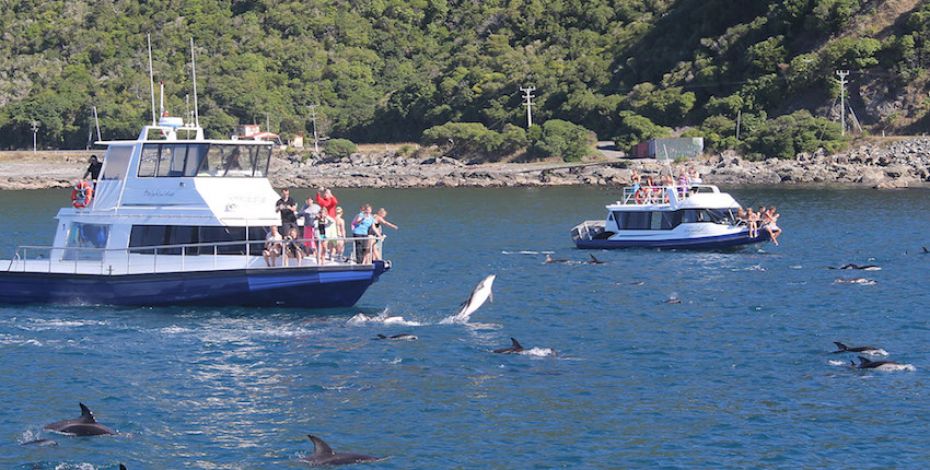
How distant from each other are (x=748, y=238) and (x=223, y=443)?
3438 centimetres

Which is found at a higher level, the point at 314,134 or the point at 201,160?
the point at 314,134

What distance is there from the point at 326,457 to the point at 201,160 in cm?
1733

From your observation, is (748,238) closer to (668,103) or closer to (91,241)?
(91,241)

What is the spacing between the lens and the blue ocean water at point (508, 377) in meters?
23.2

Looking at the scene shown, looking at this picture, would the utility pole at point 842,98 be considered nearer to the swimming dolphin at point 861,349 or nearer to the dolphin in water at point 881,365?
the swimming dolphin at point 861,349

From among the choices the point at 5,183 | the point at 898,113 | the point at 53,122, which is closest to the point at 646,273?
the point at 898,113

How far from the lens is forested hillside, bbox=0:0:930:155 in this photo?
120500 millimetres

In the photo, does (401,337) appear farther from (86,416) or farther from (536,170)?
(536,170)

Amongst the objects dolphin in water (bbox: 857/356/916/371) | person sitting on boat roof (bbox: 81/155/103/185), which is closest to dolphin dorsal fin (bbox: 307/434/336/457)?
dolphin in water (bbox: 857/356/916/371)

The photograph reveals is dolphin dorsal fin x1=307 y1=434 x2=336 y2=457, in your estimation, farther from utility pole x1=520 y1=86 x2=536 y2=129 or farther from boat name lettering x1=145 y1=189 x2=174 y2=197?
utility pole x1=520 y1=86 x2=536 y2=129

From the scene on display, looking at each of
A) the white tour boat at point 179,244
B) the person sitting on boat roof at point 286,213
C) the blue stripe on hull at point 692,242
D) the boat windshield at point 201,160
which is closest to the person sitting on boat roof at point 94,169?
the white tour boat at point 179,244

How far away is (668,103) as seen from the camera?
128 metres

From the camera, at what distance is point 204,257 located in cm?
3619

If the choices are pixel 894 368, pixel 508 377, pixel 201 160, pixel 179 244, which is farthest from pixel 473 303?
pixel 894 368
